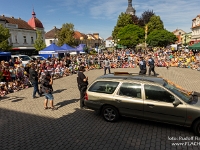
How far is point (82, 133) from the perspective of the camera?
5184mm

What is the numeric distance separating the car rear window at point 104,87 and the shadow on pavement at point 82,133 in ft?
3.64

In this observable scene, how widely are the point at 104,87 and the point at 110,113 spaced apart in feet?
3.08

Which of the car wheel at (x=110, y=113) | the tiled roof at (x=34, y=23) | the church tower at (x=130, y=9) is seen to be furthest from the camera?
the church tower at (x=130, y=9)

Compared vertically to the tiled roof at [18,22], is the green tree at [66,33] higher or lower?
lower

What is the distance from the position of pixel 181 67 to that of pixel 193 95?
14.3 m

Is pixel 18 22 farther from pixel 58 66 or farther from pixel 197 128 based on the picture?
pixel 197 128

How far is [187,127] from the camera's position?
492cm

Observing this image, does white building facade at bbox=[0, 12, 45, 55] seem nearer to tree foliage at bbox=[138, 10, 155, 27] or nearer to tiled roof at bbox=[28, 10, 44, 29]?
tiled roof at bbox=[28, 10, 44, 29]

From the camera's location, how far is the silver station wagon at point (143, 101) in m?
4.74

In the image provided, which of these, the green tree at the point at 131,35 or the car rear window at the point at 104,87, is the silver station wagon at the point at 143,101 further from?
the green tree at the point at 131,35

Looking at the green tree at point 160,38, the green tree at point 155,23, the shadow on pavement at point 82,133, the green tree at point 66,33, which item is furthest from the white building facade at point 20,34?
the green tree at point 155,23

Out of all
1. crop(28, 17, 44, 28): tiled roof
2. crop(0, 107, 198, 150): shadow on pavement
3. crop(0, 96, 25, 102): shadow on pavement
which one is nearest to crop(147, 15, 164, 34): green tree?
crop(28, 17, 44, 28): tiled roof

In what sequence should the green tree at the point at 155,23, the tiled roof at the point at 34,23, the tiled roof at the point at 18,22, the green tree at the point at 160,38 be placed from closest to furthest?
the tiled roof at the point at 18,22 < the tiled roof at the point at 34,23 < the green tree at the point at 160,38 < the green tree at the point at 155,23

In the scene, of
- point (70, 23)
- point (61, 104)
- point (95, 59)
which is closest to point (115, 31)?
point (70, 23)
